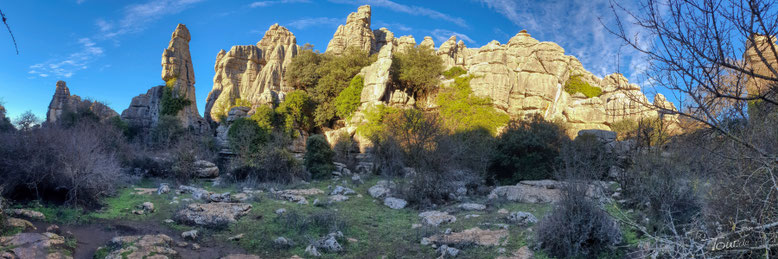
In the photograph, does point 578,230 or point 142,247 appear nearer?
point 578,230

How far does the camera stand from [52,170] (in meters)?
8.59

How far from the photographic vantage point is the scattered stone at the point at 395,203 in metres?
10.8

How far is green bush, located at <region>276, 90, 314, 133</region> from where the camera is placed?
26391 mm

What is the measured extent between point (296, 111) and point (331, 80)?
3.79 m

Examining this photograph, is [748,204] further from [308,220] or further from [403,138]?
[403,138]

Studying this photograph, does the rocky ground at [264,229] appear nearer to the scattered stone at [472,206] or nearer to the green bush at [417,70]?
the scattered stone at [472,206]

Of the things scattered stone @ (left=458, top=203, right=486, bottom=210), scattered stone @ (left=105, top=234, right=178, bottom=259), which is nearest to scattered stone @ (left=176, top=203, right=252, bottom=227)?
scattered stone @ (left=105, top=234, right=178, bottom=259)

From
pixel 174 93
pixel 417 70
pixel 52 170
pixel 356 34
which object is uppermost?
pixel 356 34

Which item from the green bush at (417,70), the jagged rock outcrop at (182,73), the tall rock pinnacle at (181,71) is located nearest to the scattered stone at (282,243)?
the green bush at (417,70)

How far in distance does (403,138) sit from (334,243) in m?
9.01

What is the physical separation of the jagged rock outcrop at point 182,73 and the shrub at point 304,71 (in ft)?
28.6

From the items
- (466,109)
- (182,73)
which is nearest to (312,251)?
(466,109)

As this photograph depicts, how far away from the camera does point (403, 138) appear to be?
15.4 metres

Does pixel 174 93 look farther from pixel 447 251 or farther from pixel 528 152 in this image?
pixel 447 251
